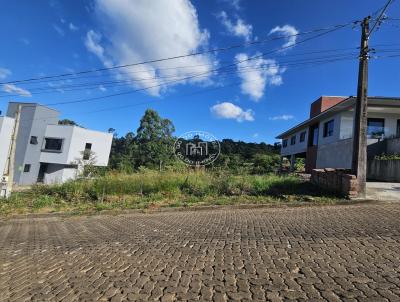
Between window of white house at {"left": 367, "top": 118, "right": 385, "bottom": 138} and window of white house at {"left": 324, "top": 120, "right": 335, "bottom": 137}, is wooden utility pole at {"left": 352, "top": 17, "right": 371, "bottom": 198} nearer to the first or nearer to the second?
window of white house at {"left": 367, "top": 118, "right": 385, "bottom": 138}

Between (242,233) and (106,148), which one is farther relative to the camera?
(106,148)

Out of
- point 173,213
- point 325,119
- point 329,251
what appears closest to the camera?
point 329,251

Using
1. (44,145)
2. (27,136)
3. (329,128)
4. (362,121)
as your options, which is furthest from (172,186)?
(44,145)

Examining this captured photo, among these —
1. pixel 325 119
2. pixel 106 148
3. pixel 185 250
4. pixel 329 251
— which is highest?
pixel 325 119

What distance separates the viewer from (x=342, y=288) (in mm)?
3654

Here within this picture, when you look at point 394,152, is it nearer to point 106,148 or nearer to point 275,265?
point 275,265

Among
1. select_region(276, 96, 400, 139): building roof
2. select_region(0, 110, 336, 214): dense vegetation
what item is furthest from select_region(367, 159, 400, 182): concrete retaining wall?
select_region(0, 110, 336, 214): dense vegetation

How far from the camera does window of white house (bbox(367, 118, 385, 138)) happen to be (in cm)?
2053

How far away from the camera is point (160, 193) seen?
12344mm

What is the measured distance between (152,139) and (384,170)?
34.6m

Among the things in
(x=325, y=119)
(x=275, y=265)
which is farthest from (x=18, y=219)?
(x=325, y=119)

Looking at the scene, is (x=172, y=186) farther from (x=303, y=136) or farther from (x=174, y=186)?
(x=303, y=136)

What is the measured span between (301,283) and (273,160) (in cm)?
3686

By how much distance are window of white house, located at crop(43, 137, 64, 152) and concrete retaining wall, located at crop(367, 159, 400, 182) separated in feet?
111
